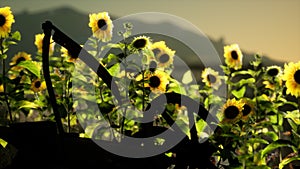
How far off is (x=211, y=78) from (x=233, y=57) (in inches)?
4.5

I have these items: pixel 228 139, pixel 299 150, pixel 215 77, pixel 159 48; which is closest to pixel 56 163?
pixel 299 150

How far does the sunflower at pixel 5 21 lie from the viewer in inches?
50.1

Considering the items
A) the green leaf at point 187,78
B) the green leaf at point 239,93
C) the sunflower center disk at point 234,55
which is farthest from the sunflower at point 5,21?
the sunflower center disk at point 234,55

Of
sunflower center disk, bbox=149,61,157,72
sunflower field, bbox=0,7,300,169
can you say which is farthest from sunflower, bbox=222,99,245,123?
sunflower center disk, bbox=149,61,157,72

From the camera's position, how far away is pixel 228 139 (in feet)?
4.01

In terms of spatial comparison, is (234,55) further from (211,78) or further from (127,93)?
(127,93)

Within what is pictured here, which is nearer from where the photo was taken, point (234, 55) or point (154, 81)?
point (154, 81)

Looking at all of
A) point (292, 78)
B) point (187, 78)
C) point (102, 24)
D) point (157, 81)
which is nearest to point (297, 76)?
point (292, 78)

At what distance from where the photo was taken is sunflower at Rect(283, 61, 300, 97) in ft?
3.87

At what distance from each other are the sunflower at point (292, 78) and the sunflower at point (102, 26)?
0.50 m

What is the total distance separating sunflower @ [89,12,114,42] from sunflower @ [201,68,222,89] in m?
0.54

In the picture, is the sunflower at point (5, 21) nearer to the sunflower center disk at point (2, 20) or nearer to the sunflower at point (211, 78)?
the sunflower center disk at point (2, 20)

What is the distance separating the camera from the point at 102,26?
1320 millimetres

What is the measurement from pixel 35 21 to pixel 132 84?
2.64 ft
